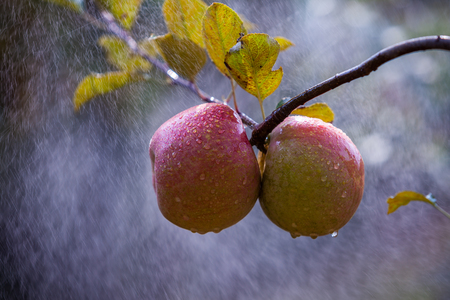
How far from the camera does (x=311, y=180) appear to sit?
0.25m

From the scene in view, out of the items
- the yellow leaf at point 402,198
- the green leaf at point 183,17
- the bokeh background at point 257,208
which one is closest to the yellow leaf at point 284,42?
the green leaf at point 183,17

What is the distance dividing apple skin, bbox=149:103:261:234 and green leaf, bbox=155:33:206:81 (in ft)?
0.36

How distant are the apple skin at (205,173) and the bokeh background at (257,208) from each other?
48 centimetres

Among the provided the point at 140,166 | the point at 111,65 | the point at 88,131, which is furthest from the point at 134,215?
the point at 111,65

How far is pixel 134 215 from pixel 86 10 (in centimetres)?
53

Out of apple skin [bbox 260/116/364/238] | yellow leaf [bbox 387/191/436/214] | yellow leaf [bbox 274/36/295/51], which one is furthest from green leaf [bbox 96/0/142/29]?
yellow leaf [bbox 387/191/436/214]

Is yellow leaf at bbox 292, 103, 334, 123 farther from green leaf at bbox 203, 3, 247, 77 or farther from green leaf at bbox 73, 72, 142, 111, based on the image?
green leaf at bbox 73, 72, 142, 111

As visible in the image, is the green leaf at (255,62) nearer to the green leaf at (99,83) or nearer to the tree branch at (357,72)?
the tree branch at (357,72)

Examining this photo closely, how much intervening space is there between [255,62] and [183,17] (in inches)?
6.3

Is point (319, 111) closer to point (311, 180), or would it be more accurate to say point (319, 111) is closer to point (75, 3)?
point (311, 180)

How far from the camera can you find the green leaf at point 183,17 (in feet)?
1.23

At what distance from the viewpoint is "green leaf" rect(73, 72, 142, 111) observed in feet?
1.65

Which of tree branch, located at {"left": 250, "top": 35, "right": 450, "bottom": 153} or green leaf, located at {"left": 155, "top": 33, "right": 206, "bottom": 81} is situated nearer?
tree branch, located at {"left": 250, "top": 35, "right": 450, "bottom": 153}

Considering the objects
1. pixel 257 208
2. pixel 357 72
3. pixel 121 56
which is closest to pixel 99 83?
pixel 121 56
